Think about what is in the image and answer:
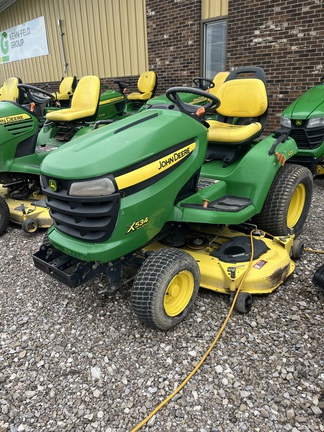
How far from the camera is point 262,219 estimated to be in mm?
2916

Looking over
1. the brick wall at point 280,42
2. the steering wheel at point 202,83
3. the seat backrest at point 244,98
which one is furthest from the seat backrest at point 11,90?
the brick wall at point 280,42

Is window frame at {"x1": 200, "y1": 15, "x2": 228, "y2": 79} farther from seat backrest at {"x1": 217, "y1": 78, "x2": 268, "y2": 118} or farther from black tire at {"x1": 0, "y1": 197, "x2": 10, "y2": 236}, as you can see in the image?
black tire at {"x1": 0, "y1": 197, "x2": 10, "y2": 236}

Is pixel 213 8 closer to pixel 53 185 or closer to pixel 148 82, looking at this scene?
pixel 148 82

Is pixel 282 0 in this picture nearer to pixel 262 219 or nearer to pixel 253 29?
pixel 253 29

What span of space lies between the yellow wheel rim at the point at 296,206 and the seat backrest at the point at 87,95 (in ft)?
8.93

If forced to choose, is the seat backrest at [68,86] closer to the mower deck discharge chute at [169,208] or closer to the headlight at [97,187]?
the mower deck discharge chute at [169,208]

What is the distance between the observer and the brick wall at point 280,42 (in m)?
5.49

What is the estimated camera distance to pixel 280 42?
5.84 metres

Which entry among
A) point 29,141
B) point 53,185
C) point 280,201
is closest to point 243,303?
point 280,201

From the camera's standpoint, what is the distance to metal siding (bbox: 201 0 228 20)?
6.47 metres

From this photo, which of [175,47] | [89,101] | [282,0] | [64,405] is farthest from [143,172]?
[175,47]

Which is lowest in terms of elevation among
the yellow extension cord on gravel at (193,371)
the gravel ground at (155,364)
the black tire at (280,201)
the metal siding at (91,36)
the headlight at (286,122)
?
the gravel ground at (155,364)

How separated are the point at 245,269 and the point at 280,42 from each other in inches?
193

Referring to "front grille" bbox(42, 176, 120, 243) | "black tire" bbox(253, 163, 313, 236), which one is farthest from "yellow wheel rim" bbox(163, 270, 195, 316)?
"black tire" bbox(253, 163, 313, 236)
